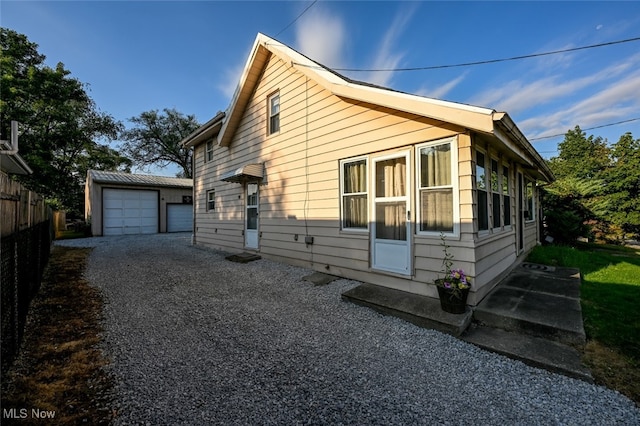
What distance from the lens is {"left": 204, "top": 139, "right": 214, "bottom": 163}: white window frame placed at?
10.6m

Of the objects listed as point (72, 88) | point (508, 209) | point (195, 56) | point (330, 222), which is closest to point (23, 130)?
point (72, 88)

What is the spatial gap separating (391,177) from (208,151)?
8.60 m

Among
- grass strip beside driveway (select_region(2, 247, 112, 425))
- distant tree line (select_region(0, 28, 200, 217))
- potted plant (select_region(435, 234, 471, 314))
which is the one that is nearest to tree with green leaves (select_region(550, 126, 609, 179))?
potted plant (select_region(435, 234, 471, 314))

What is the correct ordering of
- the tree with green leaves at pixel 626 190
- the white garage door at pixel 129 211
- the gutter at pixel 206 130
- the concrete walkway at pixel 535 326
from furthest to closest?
the tree with green leaves at pixel 626 190
the white garage door at pixel 129 211
the gutter at pixel 206 130
the concrete walkway at pixel 535 326

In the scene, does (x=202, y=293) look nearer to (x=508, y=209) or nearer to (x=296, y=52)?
(x=296, y=52)

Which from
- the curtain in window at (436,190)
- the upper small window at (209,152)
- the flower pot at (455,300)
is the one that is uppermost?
the upper small window at (209,152)

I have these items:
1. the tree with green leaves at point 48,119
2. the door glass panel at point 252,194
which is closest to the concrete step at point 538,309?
the door glass panel at point 252,194

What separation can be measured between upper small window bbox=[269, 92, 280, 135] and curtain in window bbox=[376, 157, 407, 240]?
380 centimetres

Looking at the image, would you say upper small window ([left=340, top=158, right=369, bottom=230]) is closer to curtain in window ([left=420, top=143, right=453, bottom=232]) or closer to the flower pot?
curtain in window ([left=420, top=143, right=453, bottom=232])

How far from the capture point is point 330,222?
229 inches

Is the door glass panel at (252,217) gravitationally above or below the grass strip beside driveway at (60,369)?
above

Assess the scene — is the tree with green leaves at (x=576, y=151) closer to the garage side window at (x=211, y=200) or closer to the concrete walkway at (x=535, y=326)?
the concrete walkway at (x=535, y=326)

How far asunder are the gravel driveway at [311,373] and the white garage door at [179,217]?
47.1ft

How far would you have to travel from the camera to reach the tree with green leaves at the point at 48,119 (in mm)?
16125
